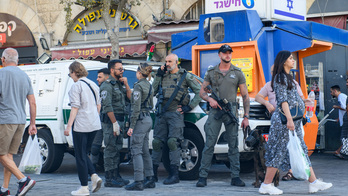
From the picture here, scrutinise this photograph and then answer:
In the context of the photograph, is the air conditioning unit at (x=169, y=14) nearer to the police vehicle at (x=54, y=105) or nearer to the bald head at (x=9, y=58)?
the police vehicle at (x=54, y=105)

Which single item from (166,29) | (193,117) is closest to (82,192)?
(193,117)

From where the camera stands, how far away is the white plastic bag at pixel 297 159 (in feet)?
21.7

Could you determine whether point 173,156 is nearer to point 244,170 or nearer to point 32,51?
point 244,170

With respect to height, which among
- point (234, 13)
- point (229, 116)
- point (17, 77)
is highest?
point (234, 13)

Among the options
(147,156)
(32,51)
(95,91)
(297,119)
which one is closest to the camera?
(297,119)

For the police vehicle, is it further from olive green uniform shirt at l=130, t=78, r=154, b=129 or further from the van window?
olive green uniform shirt at l=130, t=78, r=154, b=129

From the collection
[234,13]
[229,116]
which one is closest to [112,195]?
[229,116]

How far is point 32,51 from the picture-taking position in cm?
1989

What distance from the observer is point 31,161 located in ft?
23.9

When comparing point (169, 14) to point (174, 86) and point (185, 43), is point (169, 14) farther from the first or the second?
point (174, 86)

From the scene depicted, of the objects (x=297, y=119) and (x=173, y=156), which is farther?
(x=173, y=156)

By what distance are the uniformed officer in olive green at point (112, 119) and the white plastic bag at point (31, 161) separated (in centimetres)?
109

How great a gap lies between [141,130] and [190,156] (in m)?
1.25

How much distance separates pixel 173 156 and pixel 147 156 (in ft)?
1.67
